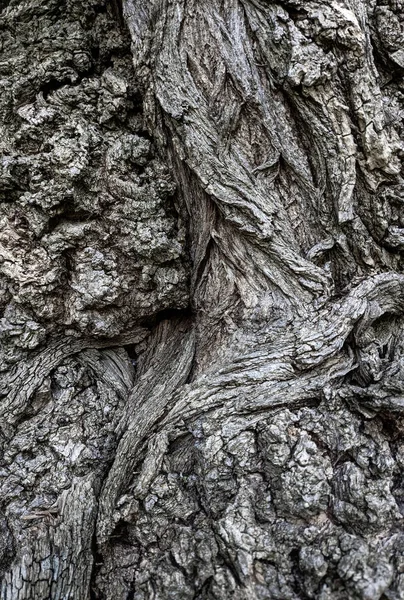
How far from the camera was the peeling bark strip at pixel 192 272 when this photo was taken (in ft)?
7.88

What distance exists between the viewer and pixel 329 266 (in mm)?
2721

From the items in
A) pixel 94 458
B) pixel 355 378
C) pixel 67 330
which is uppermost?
pixel 67 330

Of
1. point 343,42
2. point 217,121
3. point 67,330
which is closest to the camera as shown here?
point 343,42

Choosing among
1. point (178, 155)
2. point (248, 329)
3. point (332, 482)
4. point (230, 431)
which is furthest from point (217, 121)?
point (332, 482)

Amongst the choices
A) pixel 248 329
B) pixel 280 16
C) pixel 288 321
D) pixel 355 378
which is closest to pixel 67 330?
pixel 248 329

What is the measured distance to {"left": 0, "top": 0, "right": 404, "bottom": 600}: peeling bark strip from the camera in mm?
2402

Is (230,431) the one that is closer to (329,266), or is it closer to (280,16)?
(329,266)

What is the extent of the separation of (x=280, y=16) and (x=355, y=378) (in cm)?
184

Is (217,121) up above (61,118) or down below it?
below

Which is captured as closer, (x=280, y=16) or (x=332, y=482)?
(x=332, y=482)

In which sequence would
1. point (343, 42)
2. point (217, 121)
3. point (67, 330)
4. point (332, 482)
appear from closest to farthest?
point (332, 482)
point (343, 42)
point (217, 121)
point (67, 330)

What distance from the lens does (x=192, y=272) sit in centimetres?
288

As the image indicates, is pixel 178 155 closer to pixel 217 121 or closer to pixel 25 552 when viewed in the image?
pixel 217 121

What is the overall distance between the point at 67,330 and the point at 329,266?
4.86ft
